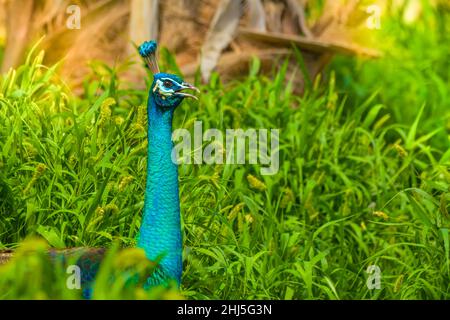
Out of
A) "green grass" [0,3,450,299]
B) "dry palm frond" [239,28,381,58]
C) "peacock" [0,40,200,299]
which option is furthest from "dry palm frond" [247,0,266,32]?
"peacock" [0,40,200,299]

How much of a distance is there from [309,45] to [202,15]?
771 millimetres

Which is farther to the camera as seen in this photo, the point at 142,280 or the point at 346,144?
the point at 346,144

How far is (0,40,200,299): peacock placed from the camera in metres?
4.63

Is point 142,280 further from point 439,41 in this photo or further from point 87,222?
point 439,41

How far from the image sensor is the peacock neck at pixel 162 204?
470 cm

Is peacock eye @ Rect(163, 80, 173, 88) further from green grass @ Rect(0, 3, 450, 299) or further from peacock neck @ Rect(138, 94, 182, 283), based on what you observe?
green grass @ Rect(0, 3, 450, 299)

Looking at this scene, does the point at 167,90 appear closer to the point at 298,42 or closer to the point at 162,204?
the point at 162,204

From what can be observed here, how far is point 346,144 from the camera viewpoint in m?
7.06

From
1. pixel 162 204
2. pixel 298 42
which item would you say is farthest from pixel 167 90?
pixel 298 42

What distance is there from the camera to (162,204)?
4.75m

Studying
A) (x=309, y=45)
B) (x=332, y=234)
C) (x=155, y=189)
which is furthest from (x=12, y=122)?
(x=309, y=45)

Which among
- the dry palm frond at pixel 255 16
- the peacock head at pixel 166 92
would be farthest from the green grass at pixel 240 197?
the dry palm frond at pixel 255 16

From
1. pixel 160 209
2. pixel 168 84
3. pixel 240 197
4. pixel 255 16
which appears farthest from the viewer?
pixel 255 16

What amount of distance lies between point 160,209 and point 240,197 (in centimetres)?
→ 144
